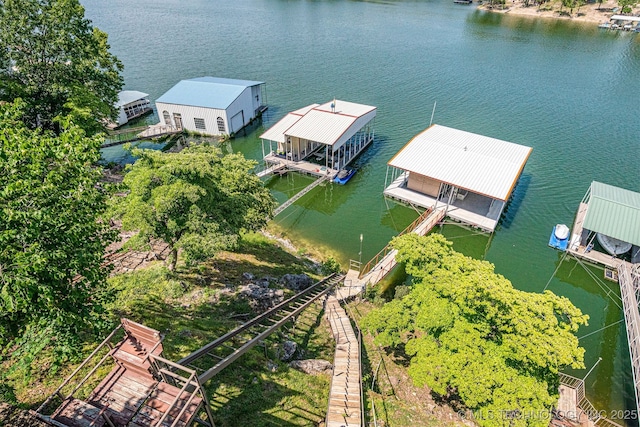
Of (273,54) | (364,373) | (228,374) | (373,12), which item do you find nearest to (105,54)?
(228,374)

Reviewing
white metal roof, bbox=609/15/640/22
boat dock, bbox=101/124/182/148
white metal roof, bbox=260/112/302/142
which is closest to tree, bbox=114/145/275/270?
white metal roof, bbox=260/112/302/142

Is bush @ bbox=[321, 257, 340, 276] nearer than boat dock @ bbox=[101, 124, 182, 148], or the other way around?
bush @ bbox=[321, 257, 340, 276]

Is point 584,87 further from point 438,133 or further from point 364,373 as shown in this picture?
point 364,373

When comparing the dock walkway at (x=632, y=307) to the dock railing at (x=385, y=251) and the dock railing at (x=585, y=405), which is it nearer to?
the dock railing at (x=585, y=405)

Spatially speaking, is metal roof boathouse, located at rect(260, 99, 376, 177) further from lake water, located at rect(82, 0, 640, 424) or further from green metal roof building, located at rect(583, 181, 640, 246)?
green metal roof building, located at rect(583, 181, 640, 246)

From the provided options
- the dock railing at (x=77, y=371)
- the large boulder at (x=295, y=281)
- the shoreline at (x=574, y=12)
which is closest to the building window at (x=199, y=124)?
the large boulder at (x=295, y=281)

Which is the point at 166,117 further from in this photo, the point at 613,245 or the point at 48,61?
the point at 613,245

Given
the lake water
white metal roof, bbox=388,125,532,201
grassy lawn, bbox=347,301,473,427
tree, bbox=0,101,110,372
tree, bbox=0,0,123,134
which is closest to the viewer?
tree, bbox=0,101,110,372
